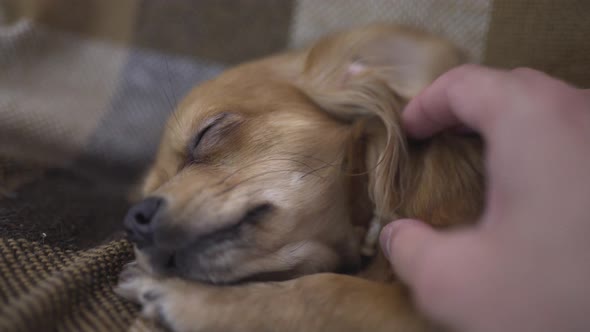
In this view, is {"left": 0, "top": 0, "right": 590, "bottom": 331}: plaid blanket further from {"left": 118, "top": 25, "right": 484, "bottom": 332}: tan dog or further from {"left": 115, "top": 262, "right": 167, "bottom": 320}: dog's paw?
{"left": 118, "top": 25, "right": 484, "bottom": 332}: tan dog

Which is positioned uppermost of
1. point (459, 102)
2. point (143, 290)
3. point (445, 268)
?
point (459, 102)

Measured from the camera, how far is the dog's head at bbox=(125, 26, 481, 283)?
813mm

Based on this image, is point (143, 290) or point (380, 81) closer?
point (143, 290)

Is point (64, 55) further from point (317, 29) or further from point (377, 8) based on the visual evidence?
point (377, 8)

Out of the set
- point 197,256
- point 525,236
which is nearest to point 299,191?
point 197,256

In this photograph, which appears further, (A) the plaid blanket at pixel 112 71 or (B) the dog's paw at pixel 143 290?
(A) the plaid blanket at pixel 112 71

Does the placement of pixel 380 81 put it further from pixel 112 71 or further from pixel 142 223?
pixel 112 71

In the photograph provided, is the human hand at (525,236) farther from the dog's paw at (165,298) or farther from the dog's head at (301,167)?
the dog's paw at (165,298)

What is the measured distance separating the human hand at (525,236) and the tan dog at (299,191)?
6.0 inches

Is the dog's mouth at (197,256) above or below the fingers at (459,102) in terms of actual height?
below

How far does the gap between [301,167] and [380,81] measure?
295 mm

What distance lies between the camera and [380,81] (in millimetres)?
1045

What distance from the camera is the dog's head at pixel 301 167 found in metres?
0.81

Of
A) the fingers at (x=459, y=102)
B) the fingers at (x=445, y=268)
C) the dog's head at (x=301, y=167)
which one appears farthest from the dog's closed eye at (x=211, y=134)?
the fingers at (x=445, y=268)
